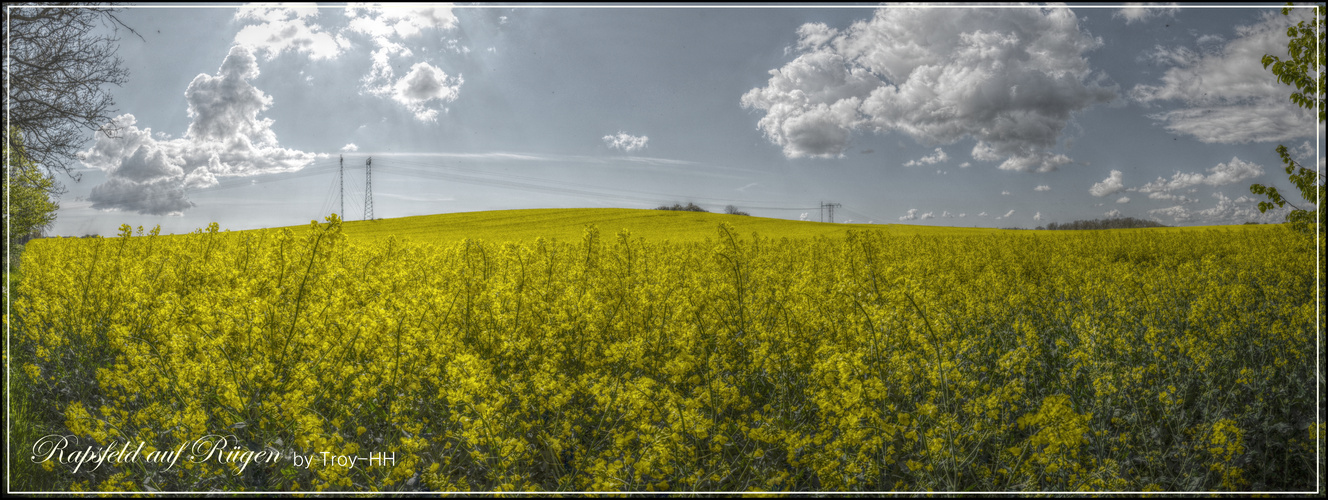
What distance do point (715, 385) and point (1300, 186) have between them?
5.99 meters

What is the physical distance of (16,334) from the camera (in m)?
5.85

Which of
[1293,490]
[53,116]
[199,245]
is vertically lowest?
[1293,490]

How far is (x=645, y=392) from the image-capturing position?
314cm

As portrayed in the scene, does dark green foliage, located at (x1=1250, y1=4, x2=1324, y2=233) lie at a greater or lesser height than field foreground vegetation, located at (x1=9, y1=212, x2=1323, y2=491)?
greater

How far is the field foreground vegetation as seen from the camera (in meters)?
2.98

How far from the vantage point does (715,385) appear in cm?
371

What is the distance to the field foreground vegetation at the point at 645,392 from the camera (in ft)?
9.78

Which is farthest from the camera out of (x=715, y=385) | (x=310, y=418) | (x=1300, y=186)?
(x=1300, y=186)

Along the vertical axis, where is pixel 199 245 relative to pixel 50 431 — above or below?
above

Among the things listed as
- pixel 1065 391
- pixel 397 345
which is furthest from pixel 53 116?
pixel 1065 391

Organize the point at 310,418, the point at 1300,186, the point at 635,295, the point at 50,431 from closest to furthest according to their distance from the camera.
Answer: the point at 310,418 → the point at 50,431 → the point at 1300,186 → the point at 635,295

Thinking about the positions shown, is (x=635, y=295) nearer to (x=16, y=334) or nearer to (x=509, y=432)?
(x=509, y=432)

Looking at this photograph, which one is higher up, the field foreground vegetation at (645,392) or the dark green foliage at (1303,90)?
the dark green foliage at (1303,90)

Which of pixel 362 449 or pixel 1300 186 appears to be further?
pixel 1300 186
